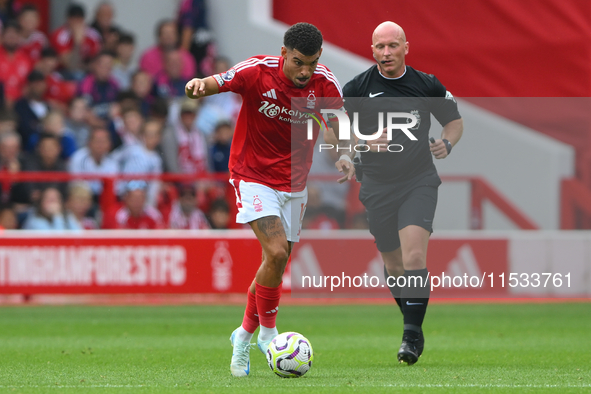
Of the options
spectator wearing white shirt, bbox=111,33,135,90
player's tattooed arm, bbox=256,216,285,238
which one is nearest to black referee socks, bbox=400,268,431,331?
player's tattooed arm, bbox=256,216,285,238

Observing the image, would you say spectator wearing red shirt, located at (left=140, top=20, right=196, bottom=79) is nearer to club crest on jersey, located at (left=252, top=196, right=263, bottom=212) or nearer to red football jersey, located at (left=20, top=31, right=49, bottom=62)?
red football jersey, located at (left=20, top=31, right=49, bottom=62)

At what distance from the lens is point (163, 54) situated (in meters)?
14.6

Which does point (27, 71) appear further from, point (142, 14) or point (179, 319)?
point (179, 319)

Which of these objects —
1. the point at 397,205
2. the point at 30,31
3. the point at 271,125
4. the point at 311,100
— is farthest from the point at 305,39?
the point at 30,31

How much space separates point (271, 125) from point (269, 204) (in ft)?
1.76

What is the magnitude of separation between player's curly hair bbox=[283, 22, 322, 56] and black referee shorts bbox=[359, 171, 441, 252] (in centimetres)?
144

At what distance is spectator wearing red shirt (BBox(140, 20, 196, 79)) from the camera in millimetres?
14492

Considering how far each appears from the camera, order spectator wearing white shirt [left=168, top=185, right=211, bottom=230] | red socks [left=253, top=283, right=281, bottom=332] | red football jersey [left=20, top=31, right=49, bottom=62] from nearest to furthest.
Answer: red socks [left=253, top=283, right=281, bottom=332] < spectator wearing white shirt [left=168, top=185, right=211, bottom=230] < red football jersey [left=20, top=31, right=49, bottom=62]

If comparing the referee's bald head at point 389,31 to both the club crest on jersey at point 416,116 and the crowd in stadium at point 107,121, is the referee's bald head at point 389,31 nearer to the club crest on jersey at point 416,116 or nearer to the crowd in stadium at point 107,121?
the club crest on jersey at point 416,116

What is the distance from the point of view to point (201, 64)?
1471 centimetres

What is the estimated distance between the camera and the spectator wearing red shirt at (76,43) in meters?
14.2

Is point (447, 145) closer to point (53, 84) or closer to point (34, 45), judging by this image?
point (53, 84)

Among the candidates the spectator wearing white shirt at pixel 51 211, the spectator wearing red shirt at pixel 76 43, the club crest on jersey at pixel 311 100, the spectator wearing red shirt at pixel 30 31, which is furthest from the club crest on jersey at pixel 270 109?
the spectator wearing red shirt at pixel 30 31

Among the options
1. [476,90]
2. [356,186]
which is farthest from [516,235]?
[476,90]
